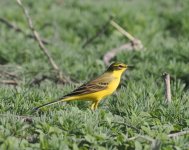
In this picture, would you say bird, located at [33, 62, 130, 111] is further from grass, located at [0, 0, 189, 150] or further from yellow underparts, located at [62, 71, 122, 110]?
grass, located at [0, 0, 189, 150]

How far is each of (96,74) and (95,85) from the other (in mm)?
1864

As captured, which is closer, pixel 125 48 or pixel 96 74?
pixel 96 74

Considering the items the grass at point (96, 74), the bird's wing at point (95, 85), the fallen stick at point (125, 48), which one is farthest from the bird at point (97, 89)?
the fallen stick at point (125, 48)

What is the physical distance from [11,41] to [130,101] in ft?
13.5

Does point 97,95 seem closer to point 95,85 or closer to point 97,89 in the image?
point 97,89

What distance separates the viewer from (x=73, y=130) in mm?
5613

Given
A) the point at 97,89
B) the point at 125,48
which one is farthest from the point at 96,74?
the point at 97,89

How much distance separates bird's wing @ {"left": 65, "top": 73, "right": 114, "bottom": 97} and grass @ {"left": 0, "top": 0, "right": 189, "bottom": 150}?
19 centimetres

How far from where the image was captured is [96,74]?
905 cm

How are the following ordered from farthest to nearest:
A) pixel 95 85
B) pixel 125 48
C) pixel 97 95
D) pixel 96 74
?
pixel 125 48 → pixel 96 74 → pixel 95 85 → pixel 97 95

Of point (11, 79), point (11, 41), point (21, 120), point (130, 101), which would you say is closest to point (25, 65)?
point (11, 79)

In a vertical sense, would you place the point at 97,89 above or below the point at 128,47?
below

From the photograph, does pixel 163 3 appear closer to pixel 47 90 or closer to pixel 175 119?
pixel 47 90

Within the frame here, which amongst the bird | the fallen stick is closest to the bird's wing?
the bird
